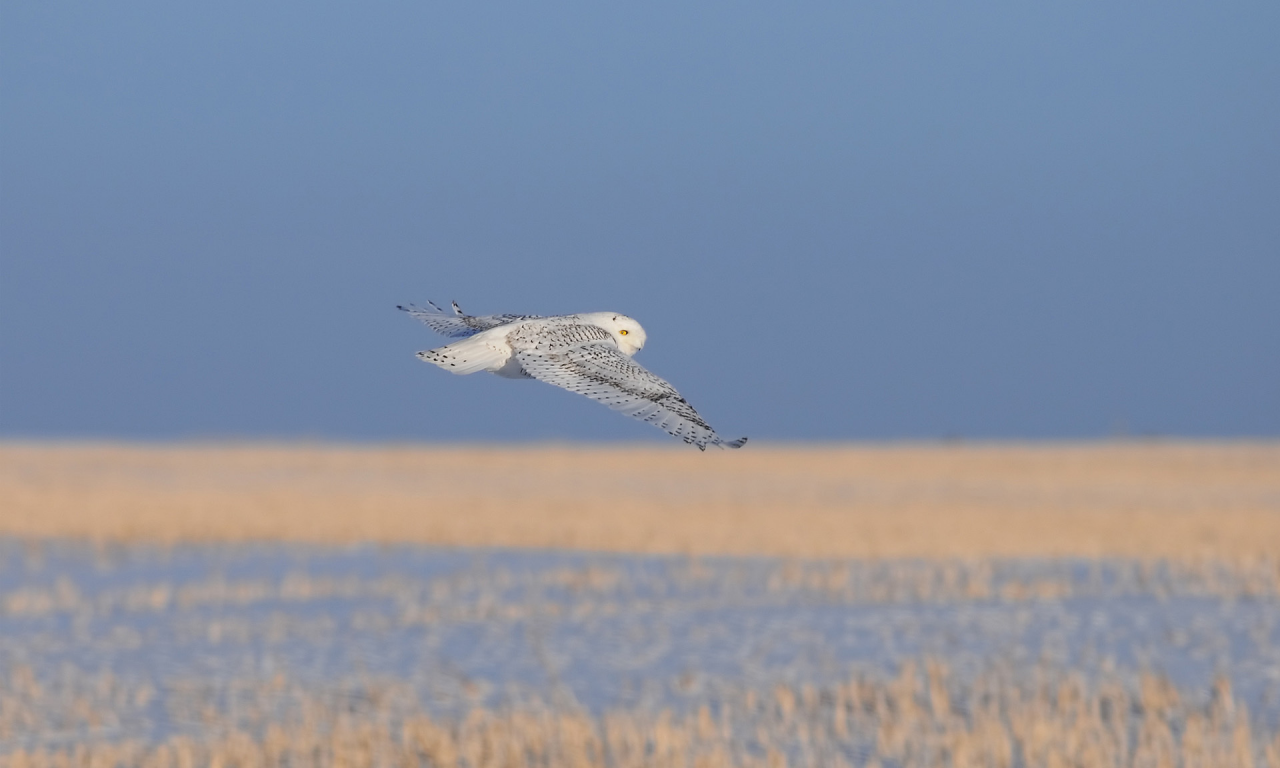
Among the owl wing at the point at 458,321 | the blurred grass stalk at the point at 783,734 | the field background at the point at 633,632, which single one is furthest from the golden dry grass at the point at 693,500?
the owl wing at the point at 458,321

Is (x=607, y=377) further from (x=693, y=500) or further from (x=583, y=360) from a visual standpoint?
(x=693, y=500)

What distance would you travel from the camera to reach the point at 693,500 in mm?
42719

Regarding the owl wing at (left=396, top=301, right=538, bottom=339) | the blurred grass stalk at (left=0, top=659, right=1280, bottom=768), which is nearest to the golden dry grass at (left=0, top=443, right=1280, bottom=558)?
the blurred grass stalk at (left=0, top=659, right=1280, bottom=768)

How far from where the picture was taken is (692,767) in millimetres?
12211

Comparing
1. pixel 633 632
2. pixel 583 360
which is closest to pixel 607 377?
pixel 583 360

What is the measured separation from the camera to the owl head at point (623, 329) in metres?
2.33

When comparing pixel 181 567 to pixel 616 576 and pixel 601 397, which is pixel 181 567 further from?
pixel 601 397

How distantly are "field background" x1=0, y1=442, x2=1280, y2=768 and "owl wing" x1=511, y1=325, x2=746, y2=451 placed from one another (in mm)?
9229

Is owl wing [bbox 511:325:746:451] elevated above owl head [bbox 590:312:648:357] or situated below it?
below

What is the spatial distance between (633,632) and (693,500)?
967 inches

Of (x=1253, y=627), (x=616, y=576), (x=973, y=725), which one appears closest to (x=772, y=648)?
(x=973, y=725)

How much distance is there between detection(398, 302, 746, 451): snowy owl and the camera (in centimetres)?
213

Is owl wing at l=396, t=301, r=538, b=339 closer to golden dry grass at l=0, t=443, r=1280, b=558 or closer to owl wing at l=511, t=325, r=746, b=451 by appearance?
owl wing at l=511, t=325, r=746, b=451

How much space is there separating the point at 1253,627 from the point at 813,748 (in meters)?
7.65
